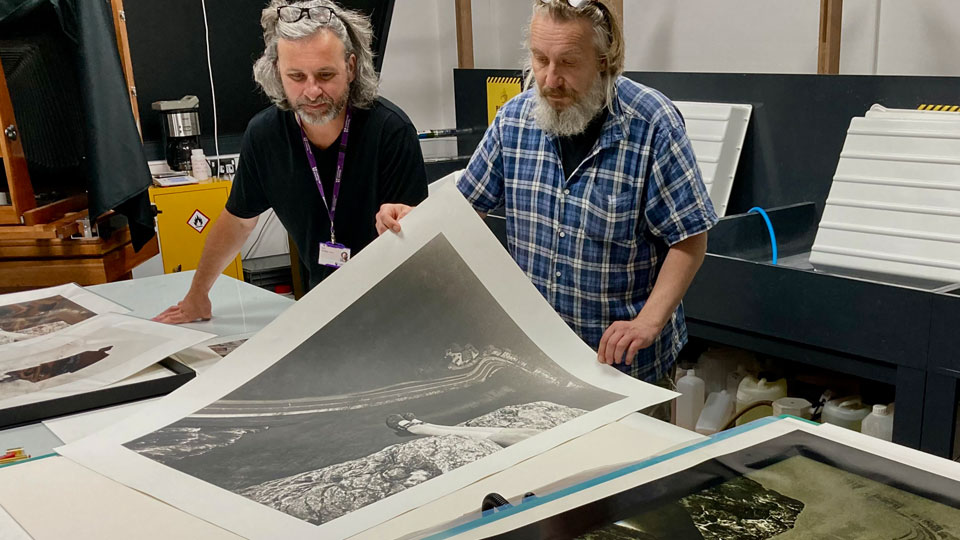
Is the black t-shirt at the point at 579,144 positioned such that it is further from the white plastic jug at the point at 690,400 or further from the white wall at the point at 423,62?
the white wall at the point at 423,62

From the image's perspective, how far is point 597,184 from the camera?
1.52 m

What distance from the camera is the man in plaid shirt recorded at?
146cm

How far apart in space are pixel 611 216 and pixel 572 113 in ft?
0.62

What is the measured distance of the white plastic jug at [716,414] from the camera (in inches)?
93.7

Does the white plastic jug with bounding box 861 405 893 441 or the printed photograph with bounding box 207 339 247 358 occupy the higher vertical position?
the printed photograph with bounding box 207 339 247 358

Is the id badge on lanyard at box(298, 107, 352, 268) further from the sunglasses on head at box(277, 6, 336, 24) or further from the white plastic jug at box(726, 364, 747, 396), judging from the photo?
the white plastic jug at box(726, 364, 747, 396)

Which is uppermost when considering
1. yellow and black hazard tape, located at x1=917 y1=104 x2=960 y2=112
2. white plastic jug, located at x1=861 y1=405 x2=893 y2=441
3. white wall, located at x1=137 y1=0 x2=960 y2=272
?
white wall, located at x1=137 y1=0 x2=960 y2=272

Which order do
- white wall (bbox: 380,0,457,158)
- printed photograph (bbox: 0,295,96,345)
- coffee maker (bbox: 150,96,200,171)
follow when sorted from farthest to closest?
white wall (bbox: 380,0,457,158) → coffee maker (bbox: 150,96,200,171) → printed photograph (bbox: 0,295,96,345)

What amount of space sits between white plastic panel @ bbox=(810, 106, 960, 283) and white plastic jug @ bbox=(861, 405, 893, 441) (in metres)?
0.35

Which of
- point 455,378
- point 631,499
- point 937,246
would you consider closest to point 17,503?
point 455,378

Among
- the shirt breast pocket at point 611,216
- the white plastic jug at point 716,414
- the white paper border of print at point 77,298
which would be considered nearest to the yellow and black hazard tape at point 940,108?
the white plastic jug at point 716,414

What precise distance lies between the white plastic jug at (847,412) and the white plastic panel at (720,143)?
763 mm

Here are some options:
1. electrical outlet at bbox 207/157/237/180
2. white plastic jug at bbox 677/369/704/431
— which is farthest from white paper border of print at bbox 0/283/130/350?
electrical outlet at bbox 207/157/237/180

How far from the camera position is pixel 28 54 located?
7.81ft
